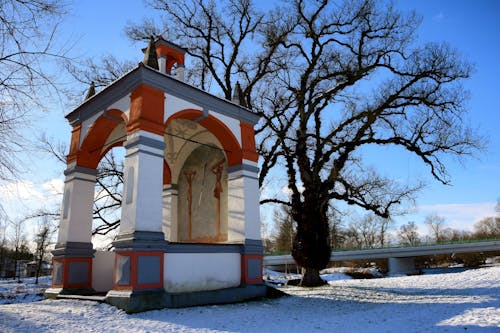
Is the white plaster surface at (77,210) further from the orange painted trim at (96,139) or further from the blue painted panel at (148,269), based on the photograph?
the blue painted panel at (148,269)

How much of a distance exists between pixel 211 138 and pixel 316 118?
6360 mm

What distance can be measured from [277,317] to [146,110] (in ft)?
18.9

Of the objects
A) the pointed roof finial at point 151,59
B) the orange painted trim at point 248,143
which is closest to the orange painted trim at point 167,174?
the orange painted trim at point 248,143

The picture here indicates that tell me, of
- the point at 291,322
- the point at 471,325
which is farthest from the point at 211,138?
the point at 471,325

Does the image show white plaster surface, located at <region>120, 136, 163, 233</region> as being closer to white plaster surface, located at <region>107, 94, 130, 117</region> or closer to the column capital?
the column capital

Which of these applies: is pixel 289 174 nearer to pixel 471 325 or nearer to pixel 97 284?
pixel 97 284

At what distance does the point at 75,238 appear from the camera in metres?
11.4

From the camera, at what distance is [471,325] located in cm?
729

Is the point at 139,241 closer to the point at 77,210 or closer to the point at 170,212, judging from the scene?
the point at 77,210

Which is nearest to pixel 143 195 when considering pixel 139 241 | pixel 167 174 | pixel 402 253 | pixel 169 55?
pixel 139 241

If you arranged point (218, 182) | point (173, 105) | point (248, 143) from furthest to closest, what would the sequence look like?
1. point (218, 182)
2. point (248, 143)
3. point (173, 105)

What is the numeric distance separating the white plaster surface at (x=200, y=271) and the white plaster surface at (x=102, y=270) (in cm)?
335

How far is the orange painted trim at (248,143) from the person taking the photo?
40.5 ft

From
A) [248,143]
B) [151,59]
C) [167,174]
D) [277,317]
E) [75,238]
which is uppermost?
[151,59]
